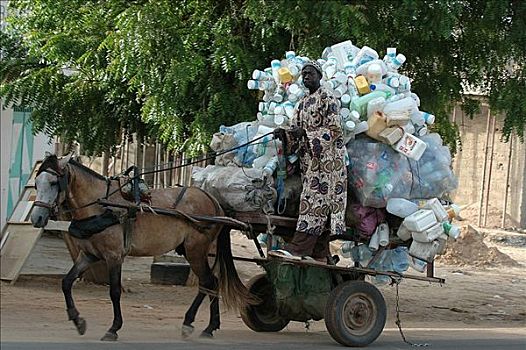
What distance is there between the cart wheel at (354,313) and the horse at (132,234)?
950 mm

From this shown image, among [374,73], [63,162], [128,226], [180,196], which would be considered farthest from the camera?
[374,73]

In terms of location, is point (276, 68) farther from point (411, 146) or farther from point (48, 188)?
point (48, 188)

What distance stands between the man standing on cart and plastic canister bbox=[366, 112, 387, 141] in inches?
12.8

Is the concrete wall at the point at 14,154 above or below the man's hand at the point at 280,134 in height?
below

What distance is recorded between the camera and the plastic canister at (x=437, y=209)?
8.58 meters

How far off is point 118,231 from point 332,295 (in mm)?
2034

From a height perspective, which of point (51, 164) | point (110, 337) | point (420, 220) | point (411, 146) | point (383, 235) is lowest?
point (110, 337)

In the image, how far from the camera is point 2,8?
14.3 metres

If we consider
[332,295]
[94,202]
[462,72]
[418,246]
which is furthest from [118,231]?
[462,72]

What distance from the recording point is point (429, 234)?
846 cm

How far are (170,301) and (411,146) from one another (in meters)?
4.51

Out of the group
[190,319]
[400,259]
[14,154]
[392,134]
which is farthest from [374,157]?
[14,154]

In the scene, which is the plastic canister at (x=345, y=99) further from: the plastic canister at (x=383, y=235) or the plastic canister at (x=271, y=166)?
the plastic canister at (x=383, y=235)

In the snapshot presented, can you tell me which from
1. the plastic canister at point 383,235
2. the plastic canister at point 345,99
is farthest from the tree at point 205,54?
the plastic canister at point 383,235
